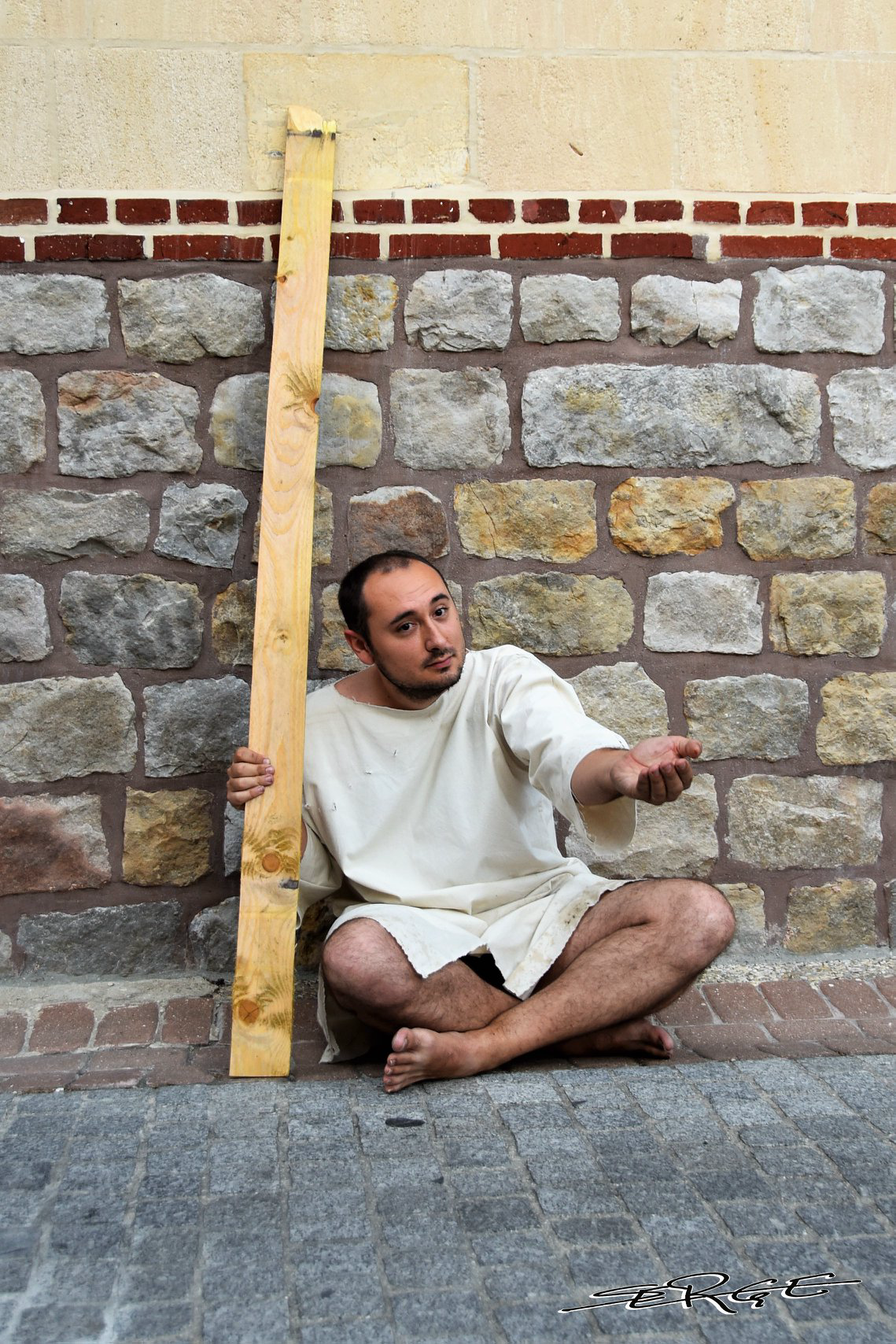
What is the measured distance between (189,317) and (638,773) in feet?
5.82

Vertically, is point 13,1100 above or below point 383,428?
below

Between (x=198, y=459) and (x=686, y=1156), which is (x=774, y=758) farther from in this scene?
(x=198, y=459)

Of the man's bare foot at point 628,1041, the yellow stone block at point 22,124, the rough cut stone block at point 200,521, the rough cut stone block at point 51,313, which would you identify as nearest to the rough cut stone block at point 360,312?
the rough cut stone block at point 200,521

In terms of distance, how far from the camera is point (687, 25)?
3229 mm

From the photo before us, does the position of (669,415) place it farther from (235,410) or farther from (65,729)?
(65,729)

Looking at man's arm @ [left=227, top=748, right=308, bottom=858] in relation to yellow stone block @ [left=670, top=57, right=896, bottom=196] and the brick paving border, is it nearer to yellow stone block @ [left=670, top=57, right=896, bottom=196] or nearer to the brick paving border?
the brick paving border

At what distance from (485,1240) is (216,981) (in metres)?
1.49

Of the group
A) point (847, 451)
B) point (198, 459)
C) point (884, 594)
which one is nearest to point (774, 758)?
point (884, 594)

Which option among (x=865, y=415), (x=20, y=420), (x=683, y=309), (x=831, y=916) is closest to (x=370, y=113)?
(x=683, y=309)

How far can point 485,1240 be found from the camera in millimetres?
1894

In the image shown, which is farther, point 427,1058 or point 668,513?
point 668,513

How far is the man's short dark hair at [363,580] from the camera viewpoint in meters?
2.82

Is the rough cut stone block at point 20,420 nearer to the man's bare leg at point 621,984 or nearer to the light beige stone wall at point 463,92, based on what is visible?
the light beige stone wall at point 463,92

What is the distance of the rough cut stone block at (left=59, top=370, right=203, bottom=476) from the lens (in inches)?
123
